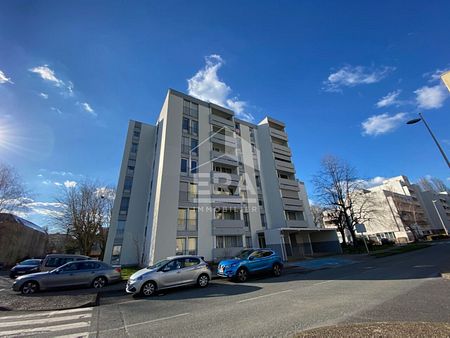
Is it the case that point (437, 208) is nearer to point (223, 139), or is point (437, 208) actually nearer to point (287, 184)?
point (287, 184)

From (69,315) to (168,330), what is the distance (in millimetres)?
4232

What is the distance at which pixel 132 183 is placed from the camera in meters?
28.6

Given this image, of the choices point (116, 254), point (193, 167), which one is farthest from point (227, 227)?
point (116, 254)

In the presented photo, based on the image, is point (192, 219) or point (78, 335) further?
point (192, 219)

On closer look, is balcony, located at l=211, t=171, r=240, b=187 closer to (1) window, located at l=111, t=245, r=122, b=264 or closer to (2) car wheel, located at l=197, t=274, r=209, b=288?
(1) window, located at l=111, t=245, r=122, b=264

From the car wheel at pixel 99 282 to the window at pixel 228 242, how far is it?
12.4m

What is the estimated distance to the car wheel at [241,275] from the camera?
1196cm

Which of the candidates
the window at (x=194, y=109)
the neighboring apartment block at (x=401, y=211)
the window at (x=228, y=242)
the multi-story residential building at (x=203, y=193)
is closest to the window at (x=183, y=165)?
the multi-story residential building at (x=203, y=193)

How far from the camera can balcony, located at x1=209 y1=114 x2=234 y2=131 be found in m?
29.7

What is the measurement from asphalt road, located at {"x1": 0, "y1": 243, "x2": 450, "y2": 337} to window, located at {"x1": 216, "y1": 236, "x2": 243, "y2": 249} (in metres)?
14.6

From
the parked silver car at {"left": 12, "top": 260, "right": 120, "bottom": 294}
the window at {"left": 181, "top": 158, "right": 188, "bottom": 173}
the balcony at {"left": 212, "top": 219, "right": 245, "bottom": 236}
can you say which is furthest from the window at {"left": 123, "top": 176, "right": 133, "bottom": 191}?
the parked silver car at {"left": 12, "top": 260, "right": 120, "bottom": 294}

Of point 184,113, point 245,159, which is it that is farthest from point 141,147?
point 245,159

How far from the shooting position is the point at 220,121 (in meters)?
30.3

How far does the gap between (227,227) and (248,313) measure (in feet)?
58.7
